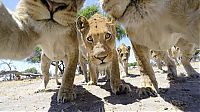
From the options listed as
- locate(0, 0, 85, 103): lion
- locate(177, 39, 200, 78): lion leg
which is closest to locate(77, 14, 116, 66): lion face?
locate(0, 0, 85, 103): lion

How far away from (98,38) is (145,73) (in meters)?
0.65

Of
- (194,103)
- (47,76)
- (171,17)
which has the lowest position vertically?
(194,103)

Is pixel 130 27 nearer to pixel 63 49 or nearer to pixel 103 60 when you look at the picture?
pixel 103 60

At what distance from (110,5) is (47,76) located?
9.67 ft

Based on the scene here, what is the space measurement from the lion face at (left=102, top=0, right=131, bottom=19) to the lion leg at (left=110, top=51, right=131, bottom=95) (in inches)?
44.0

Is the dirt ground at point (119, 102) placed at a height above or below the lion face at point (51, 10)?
below

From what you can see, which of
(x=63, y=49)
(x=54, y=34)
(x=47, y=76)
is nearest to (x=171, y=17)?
(x=54, y=34)

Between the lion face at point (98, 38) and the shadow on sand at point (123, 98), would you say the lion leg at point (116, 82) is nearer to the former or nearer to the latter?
the shadow on sand at point (123, 98)

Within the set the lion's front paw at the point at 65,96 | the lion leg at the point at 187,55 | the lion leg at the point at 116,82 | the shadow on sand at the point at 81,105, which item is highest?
the lion leg at the point at 187,55

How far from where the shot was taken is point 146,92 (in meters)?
4.23

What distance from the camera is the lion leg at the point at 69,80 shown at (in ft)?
14.0

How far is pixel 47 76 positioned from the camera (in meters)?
6.24

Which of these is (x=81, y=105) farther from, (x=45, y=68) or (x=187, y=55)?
(x=187, y=55)

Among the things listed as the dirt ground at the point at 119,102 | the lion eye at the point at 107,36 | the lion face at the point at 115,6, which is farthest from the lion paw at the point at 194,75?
the lion face at the point at 115,6
